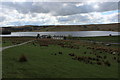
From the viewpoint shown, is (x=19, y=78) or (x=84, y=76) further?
(x=84, y=76)

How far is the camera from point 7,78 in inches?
319

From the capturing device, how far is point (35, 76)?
875 cm

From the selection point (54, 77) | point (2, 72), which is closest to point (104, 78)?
point (54, 77)

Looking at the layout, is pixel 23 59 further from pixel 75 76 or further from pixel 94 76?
pixel 94 76

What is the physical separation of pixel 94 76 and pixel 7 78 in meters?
6.70

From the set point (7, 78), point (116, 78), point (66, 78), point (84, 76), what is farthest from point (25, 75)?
point (116, 78)

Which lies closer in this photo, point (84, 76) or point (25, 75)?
point (25, 75)

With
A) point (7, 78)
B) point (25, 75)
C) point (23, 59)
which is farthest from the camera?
point (23, 59)

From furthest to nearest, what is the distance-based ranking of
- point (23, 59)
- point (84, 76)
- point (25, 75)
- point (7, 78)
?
point (23, 59) < point (84, 76) < point (25, 75) < point (7, 78)

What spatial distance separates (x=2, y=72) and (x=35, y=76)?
2.79 meters

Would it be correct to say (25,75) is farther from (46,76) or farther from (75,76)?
(75,76)

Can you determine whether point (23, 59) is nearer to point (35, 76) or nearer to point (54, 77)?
point (35, 76)

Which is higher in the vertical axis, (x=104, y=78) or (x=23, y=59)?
(x=23, y=59)

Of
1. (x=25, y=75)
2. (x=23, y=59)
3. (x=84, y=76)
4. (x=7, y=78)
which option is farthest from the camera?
(x=23, y=59)
